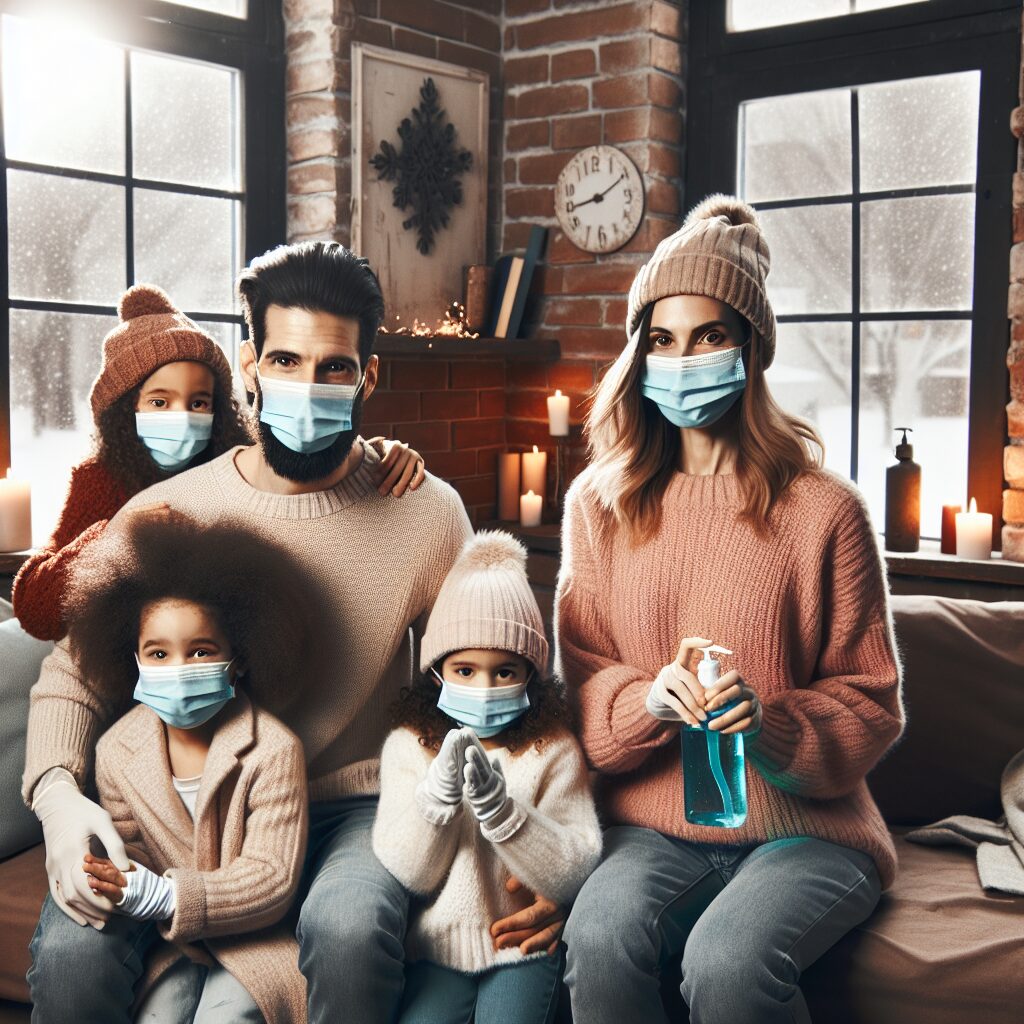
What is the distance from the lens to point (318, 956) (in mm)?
1599

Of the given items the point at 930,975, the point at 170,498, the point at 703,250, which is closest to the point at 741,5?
the point at 703,250

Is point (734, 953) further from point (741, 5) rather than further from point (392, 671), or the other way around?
point (741, 5)

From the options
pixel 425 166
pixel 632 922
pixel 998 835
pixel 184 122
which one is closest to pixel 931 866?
pixel 998 835

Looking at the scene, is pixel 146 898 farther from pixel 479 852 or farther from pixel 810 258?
pixel 810 258

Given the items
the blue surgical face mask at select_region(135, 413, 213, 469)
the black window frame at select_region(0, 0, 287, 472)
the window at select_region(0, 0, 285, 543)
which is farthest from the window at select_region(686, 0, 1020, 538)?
the blue surgical face mask at select_region(135, 413, 213, 469)

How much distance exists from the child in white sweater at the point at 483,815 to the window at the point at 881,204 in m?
1.77

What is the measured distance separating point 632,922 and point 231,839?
0.54 metres

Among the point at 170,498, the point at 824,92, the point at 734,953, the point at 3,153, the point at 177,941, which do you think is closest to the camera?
the point at 734,953

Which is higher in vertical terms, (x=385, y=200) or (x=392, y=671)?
(x=385, y=200)

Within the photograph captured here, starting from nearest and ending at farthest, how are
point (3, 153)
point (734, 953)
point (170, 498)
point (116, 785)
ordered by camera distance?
point (734, 953), point (116, 785), point (170, 498), point (3, 153)

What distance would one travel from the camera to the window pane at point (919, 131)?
3.07 meters

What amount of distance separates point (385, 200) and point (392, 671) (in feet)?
5.67

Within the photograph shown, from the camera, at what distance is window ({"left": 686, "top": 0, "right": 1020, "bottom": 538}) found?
3039mm

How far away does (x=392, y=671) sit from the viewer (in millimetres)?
1949
